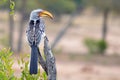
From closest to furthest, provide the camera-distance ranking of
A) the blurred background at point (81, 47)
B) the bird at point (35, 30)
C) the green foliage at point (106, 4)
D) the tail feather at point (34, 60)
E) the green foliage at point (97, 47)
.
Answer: the tail feather at point (34, 60)
the bird at point (35, 30)
the blurred background at point (81, 47)
the green foliage at point (106, 4)
the green foliage at point (97, 47)

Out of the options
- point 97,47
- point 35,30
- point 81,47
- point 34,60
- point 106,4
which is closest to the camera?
point 34,60

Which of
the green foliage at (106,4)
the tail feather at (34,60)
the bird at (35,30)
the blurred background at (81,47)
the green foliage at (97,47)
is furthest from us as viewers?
the green foliage at (97,47)

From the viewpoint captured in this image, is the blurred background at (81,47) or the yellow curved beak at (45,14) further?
the blurred background at (81,47)

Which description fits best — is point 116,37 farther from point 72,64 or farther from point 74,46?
point 72,64

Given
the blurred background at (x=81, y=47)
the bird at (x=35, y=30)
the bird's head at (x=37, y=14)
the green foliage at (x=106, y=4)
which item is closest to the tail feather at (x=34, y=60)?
the bird at (x=35, y=30)

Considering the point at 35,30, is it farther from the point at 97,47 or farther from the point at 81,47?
the point at 81,47

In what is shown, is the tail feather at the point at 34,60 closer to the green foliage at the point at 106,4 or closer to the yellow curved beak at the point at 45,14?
the yellow curved beak at the point at 45,14

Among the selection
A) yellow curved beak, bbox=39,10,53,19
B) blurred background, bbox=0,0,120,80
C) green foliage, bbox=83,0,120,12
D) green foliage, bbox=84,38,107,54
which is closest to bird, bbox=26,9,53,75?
yellow curved beak, bbox=39,10,53,19

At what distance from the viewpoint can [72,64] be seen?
2903cm

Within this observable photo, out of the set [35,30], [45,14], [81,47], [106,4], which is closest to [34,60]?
[35,30]

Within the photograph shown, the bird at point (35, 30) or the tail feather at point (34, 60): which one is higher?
the bird at point (35, 30)

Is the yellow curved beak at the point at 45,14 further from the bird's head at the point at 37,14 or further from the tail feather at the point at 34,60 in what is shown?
the tail feather at the point at 34,60

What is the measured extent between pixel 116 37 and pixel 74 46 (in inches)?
367

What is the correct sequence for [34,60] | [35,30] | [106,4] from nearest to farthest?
1. [34,60]
2. [35,30]
3. [106,4]
